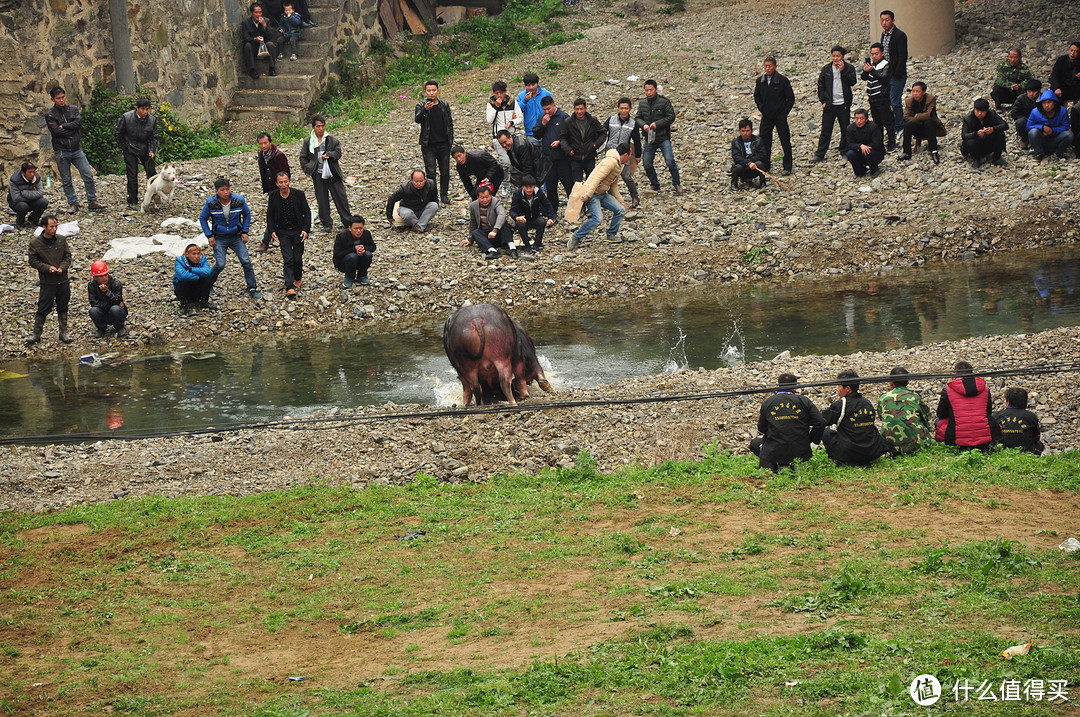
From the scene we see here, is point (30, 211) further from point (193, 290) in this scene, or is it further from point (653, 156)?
point (653, 156)

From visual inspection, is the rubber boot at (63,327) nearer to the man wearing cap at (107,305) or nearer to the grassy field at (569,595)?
the man wearing cap at (107,305)

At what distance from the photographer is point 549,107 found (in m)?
20.0

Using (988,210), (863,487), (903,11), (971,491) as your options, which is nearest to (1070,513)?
(971,491)

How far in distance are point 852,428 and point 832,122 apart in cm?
1212

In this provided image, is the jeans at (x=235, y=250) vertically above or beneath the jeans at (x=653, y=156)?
beneath

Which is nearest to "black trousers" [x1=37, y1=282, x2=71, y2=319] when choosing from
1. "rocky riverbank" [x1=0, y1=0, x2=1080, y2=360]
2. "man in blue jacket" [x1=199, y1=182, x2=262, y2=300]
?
"rocky riverbank" [x1=0, y1=0, x2=1080, y2=360]

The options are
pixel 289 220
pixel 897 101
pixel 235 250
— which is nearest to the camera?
pixel 289 220

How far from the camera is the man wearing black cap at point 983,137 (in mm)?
20047

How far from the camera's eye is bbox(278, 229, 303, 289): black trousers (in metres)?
18.8

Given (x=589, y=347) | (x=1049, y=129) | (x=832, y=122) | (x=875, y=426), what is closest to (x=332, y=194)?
(x=589, y=347)

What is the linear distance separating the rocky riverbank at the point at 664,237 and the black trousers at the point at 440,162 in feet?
1.52

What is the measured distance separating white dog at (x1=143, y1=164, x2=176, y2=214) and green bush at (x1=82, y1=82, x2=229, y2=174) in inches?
117

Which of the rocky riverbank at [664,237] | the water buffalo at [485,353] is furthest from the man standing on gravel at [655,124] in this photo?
the water buffalo at [485,353]

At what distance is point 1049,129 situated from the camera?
2008 cm
